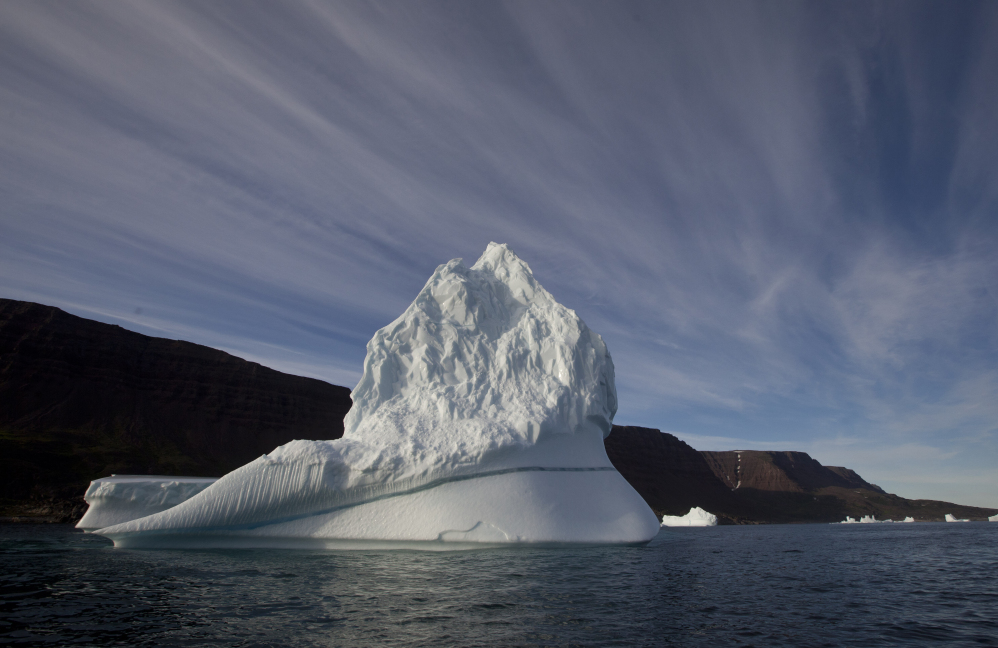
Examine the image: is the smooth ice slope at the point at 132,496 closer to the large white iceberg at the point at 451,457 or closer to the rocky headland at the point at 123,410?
the large white iceberg at the point at 451,457

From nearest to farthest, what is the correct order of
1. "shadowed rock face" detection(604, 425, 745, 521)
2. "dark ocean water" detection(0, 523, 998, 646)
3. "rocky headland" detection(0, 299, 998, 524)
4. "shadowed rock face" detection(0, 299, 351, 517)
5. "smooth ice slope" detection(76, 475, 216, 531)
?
"dark ocean water" detection(0, 523, 998, 646) < "smooth ice slope" detection(76, 475, 216, 531) < "rocky headland" detection(0, 299, 998, 524) < "shadowed rock face" detection(0, 299, 351, 517) < "shadowed rock face" detection(604, 425, 745, 521)

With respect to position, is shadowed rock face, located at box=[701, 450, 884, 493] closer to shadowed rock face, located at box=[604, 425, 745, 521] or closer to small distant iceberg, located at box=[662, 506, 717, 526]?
shadowed rock face, located at box=[604, 425, 745, 521]

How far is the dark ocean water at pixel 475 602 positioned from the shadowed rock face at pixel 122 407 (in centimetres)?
4646

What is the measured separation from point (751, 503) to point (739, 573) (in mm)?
123733

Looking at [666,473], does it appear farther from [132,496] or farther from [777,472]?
[132,496]

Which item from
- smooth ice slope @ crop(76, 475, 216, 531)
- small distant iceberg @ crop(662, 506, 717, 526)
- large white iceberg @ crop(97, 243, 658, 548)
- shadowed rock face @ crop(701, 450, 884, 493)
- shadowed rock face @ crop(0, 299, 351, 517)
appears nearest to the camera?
A: large white iceberg @ crop(97, 243, 658, 548)

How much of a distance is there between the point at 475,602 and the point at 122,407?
77.0 metres

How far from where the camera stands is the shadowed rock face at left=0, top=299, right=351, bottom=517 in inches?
2007

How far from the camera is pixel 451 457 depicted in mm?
14148

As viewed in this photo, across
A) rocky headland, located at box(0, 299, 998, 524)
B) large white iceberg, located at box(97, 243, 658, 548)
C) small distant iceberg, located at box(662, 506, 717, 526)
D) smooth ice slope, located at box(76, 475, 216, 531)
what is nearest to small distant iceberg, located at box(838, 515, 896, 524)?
rocky headland, located at box(0, 299, 998, 524)

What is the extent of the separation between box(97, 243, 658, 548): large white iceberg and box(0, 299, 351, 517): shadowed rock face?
4356cm

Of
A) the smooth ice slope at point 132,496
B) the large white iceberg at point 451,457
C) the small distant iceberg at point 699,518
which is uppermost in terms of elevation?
the large white iceberg at point 451,457

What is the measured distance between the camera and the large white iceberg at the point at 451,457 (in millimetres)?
13414

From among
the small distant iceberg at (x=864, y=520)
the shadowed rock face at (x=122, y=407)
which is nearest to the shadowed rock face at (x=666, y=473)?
the small distant iceberg at (x=864, y=520)
